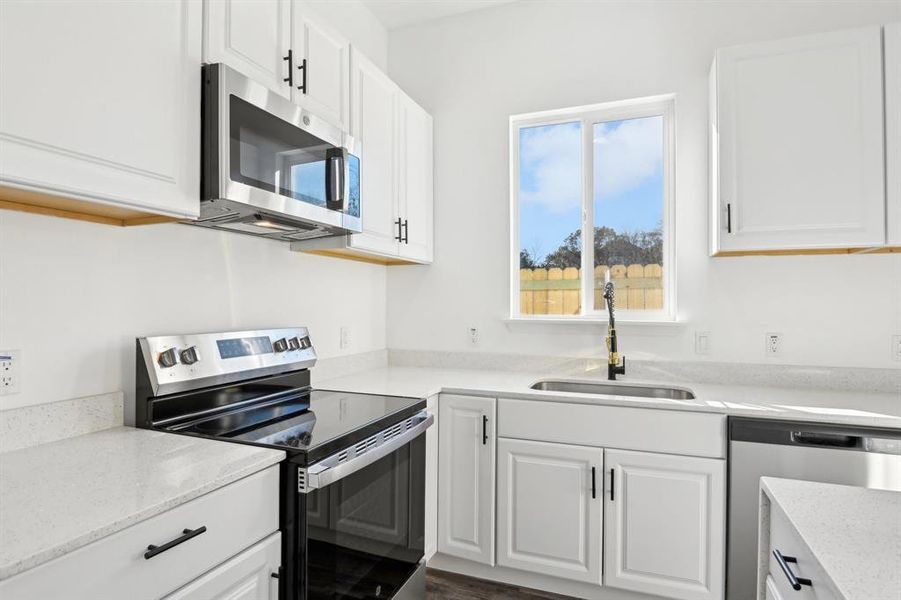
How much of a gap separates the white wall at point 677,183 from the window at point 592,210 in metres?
0.09

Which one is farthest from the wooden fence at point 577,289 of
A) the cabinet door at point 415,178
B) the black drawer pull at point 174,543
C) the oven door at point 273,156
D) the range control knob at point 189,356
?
the black drawer pull at point 174,543

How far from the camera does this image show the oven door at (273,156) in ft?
4.56

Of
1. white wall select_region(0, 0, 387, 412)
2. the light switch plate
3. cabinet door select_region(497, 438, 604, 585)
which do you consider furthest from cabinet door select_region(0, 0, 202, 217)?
the light switch plate

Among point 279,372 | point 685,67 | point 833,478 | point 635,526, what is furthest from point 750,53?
point 279,372

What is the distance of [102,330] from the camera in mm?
1467

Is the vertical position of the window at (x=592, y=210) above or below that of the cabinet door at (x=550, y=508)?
above

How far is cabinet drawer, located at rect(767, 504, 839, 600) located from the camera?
0.76 m

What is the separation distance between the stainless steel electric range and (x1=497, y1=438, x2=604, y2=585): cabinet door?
1.25 feet

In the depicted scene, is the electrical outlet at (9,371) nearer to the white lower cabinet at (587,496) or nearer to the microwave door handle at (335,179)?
the microwave door handle at (335,179)

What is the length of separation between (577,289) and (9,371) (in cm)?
232

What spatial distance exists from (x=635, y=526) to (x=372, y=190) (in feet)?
5.74

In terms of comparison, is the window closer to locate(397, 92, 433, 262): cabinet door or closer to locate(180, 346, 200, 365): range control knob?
locate(397, 92, 433, 262): cabinet door

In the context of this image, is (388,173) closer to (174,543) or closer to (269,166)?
(269,166)

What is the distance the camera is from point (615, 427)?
2004mm
